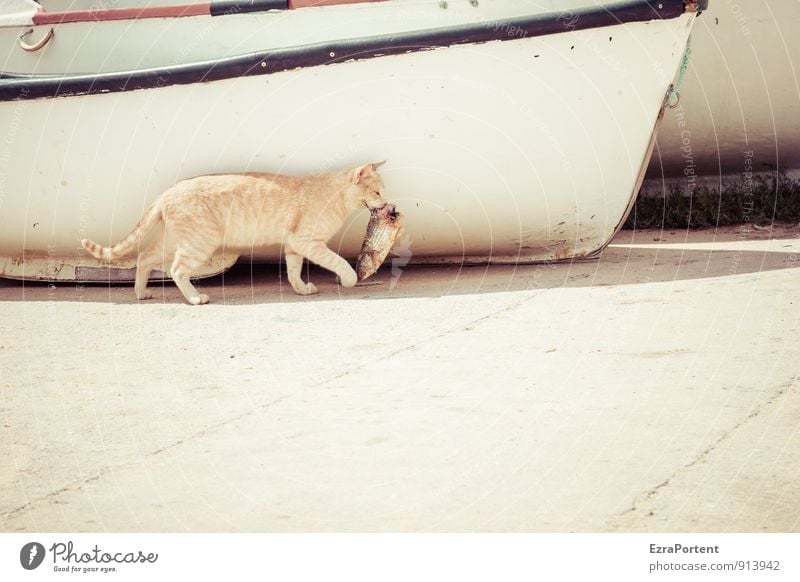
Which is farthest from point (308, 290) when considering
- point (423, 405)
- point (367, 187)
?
point (423, 405)

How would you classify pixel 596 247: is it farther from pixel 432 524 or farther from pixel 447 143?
pixel 432 524

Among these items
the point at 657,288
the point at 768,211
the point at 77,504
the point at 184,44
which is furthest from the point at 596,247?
the point at 77,504

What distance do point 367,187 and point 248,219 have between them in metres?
0.60

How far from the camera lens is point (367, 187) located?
16.8 feet

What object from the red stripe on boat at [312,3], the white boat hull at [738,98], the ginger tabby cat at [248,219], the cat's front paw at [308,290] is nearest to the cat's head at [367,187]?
the ginger tabby cat at [248,219]

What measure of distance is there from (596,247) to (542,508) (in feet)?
9.74

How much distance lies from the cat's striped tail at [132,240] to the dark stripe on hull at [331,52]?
0.64 m

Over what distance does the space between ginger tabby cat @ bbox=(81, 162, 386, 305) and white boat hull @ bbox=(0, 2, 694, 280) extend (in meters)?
0.14

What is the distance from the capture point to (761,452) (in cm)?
279

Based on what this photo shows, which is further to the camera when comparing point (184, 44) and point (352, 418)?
point (184, 44)

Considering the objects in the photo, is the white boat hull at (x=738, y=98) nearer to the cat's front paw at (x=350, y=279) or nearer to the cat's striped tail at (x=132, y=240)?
the cat's front paw at (x=350, y=279)

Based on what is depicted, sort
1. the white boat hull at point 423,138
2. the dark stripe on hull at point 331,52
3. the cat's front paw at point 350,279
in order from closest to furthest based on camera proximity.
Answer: the dark stripe on hull at point 331,52 → the white boat hull at point 423,138 → the cat's front paw at point 350,279

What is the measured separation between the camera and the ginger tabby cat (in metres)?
5.12

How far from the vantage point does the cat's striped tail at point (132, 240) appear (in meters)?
5.18
